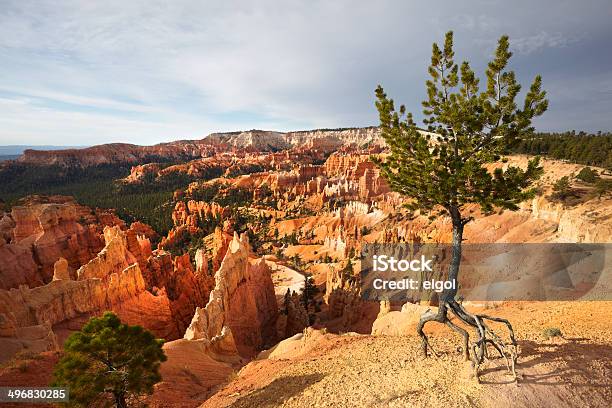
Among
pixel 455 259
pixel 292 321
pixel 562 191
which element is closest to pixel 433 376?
pixel 455 259

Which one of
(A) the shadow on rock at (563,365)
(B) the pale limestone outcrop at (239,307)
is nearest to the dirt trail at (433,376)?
(A) the shadow on rock at (563,365)

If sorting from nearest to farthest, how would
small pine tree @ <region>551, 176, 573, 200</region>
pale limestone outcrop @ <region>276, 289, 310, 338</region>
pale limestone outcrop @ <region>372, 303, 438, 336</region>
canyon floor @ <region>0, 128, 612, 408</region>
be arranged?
canyon floor @ <region>0, 128, 612, 408</region> < pale limestone outcrop @ <region>372, 303, 438, 336</region> < pale limestone outcrop @ <region>276, 289, 310, 338</region> < small pine tree @ <region>551, 176, 573, 200</region>

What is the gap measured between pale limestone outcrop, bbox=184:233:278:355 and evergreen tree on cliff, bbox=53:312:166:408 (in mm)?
A: 9878

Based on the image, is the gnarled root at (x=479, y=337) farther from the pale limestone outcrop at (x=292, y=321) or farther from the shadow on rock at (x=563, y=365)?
the pale limestone outcrop at (x=292, y=321)

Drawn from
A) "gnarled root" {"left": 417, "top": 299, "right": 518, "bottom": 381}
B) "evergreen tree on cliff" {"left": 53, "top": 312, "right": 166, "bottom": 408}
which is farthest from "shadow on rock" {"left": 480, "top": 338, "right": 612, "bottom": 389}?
"evergreen tree on cliff" {"left": 53, "top": 312, "right": 166, "bottom": 408}

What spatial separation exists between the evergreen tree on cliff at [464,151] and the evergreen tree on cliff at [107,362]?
8.30 metres

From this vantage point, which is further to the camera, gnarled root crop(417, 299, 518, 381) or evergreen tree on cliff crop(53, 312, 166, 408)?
evergreen tree on cliff crop(53, 312, 166, 408)

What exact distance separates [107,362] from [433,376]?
28.9ft

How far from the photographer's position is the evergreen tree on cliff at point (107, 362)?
28.0 feet

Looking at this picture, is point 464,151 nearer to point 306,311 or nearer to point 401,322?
point 401,322

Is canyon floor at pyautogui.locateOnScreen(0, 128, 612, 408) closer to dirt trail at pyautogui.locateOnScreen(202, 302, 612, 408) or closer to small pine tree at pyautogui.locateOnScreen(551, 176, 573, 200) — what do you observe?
dirt trail at pyautogui.locateOnScreen(202, 302, 612, 408)

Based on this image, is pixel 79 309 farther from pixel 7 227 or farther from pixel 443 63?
pixel 7 227

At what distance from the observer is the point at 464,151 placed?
8.48 meters

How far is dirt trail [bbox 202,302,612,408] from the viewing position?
7.18 m
